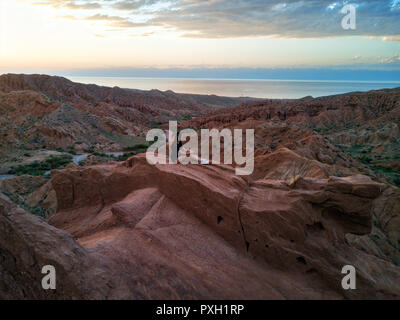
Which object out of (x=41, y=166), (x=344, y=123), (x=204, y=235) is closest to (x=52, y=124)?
(x=41, y=166)

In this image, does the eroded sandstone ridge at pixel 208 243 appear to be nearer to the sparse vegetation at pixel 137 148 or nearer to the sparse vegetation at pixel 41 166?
the sparse vegetation at pixel 41 166

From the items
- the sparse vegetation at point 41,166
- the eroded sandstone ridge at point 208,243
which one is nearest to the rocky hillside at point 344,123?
the eroded sandstone ridge at point 208,243

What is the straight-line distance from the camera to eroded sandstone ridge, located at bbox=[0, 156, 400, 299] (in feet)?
18.6

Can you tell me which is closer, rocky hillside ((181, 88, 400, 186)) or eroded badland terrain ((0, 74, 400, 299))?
eroded badland terrain ((0, 74, 400, 299))

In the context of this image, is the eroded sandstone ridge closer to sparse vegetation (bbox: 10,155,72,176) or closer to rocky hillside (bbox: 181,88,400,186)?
rocky hillside (bbox: 181,88,400,186)

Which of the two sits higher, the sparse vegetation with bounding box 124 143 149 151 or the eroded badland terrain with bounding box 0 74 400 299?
the eroded badland terrain with bounding box 0 74 400 299

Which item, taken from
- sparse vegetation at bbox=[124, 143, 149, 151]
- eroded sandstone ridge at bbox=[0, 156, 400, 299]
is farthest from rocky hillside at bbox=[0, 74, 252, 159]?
eroded sandstone ridge at bbox=[0, 156, 400, 299]

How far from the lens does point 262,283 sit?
6309mm

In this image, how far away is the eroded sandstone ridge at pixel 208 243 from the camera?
566 centimetres

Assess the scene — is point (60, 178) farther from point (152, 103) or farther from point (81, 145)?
point (152, 103)

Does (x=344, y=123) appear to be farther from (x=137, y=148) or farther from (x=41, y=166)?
(x=41, y=166)

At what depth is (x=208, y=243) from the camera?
7.28 m
